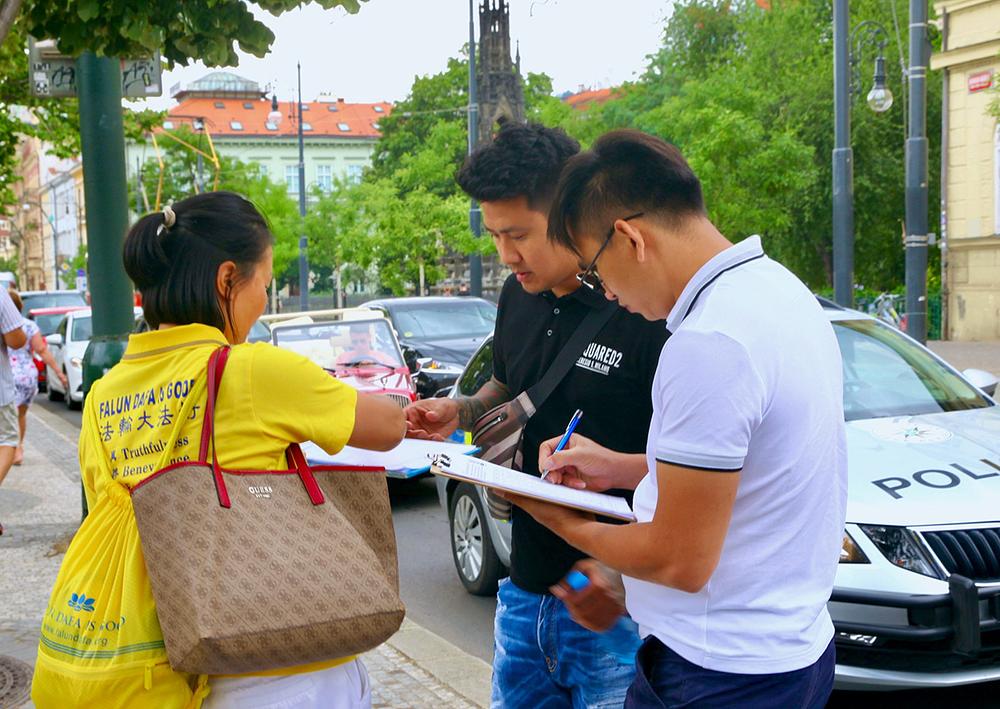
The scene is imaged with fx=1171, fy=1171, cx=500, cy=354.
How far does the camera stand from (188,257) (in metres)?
2.29

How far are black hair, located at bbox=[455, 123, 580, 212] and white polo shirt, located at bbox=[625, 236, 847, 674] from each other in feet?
3.26

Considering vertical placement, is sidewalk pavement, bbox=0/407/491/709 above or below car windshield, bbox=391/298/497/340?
below

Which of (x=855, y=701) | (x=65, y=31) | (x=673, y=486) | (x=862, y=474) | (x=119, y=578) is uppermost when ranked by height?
(x=65, y=31)

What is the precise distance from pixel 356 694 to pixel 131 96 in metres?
6.44

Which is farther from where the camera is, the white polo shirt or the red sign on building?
the red sign on building

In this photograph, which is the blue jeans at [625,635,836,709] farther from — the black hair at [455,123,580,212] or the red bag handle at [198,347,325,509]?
the black hair at [455,123,580,212]

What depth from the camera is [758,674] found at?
1848mm

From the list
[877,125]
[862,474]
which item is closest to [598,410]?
[862,474]

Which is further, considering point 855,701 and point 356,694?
point 855,701

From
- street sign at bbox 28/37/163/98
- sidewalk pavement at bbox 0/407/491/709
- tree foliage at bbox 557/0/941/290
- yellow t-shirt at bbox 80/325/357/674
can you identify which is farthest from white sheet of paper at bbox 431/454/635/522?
tree foliage at bbox 557/0/941/290

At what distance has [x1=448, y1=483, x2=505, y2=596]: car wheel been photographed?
6.82 meters

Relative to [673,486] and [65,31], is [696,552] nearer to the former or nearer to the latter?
[673,486]

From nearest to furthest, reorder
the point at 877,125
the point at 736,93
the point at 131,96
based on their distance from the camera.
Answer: the point at 131,96, the point at 736,93, the point at 877,125

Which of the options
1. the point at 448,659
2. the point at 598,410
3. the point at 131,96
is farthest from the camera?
the point at 131,96
